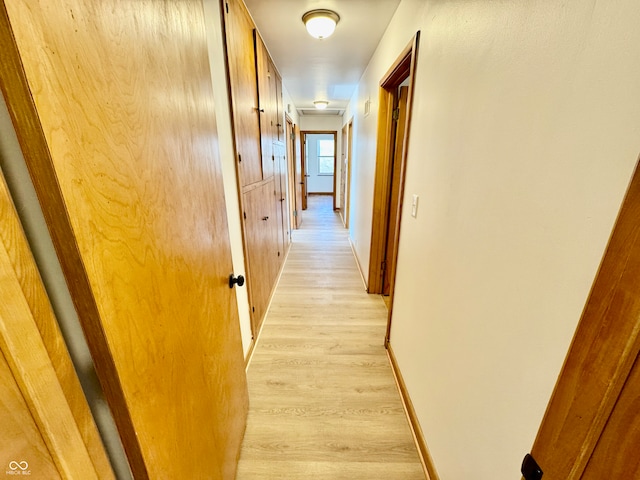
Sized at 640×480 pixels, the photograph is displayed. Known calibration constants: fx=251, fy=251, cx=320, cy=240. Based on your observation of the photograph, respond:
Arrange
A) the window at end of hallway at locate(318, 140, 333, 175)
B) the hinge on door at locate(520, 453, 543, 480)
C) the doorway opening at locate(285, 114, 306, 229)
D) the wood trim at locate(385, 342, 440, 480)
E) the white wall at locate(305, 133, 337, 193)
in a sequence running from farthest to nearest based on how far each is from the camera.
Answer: the window at end of hallway at locate(318, 140, 333, 175)
the white wall at locate(305, 133, 337, 193)
the doorway opening at locate(285, 114, 306, 229)
the wood trim at locate(385, 342, 440, 480)
the hinge on door at locate(520, 453, 543, 480)

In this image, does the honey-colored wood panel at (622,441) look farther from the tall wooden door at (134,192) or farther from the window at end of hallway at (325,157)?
the window at end of hallway at (325,157)

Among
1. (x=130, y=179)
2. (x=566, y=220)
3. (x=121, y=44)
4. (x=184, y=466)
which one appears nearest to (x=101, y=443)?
(x=184, y=466)

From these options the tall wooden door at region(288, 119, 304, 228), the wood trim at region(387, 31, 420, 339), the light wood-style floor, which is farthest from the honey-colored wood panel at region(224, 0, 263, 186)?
the tall wooden door at region(288, 119, 304, 228)

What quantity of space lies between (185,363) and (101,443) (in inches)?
9.5

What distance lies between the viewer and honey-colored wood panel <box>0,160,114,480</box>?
0.37 m

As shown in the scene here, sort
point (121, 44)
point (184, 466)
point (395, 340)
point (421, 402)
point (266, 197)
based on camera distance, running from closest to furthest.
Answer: point (121, 44) < point (184, 466) < point (421, 402) < point (395, 340) < point (266, 197)

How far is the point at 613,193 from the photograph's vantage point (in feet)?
1.51

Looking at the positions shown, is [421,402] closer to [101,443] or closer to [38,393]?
[101,443]

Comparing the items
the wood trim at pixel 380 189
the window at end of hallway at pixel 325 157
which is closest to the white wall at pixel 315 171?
the window at end of hallway at pixel 325 157

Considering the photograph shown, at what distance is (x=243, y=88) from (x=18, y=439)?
77.7 inches

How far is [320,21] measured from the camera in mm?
1813

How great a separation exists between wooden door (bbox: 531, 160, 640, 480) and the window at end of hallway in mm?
9049

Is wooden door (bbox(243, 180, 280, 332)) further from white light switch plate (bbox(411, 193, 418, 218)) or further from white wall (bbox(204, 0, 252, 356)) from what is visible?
white light switch plate (bbox(411, 193, 418, 218))

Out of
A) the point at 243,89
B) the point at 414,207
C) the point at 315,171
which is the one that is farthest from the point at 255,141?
the point at 315,171
